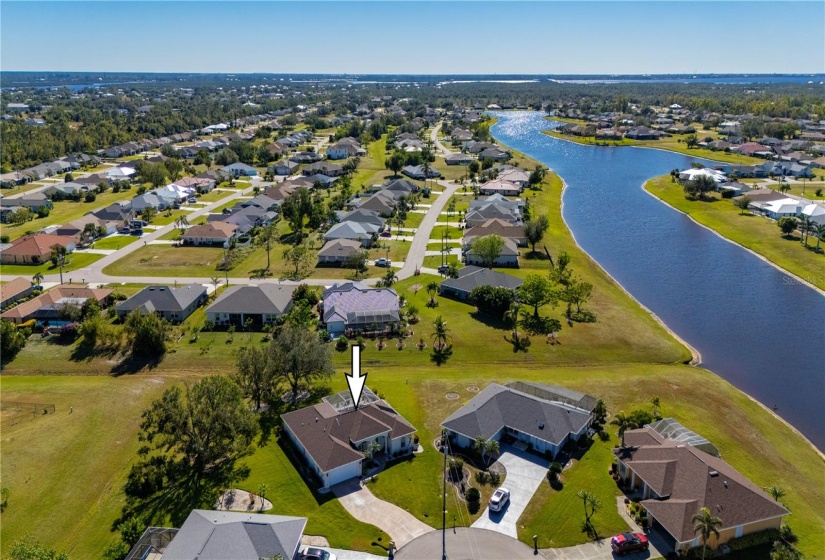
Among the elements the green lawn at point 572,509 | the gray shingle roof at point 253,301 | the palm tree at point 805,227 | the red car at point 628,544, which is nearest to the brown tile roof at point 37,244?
the gray shingle roof at point 253,301

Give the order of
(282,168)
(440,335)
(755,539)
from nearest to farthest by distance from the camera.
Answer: (755,539)
(440,335)
(282,168)

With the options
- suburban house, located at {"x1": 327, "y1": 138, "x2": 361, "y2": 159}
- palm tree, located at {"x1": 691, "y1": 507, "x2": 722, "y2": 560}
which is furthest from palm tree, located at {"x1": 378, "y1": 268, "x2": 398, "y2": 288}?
suburban house, located at {"x1": 327, "y1": 138, "x2": 361, "y2": 159}

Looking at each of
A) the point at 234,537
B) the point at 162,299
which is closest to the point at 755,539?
the point at 234,537

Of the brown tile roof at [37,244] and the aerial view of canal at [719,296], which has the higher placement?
the brown tile roof at [37,244]

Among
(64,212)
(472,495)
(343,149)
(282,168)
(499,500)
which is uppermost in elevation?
(343,149)

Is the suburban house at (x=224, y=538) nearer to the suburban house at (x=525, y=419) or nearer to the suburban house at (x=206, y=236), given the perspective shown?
the suburban house at (x=525, y=419)

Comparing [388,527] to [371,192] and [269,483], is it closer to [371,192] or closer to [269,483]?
[269,483]

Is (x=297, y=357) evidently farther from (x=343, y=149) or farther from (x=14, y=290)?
(x=343, y=149)
